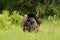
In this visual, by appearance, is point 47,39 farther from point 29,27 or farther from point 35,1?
point 35,1

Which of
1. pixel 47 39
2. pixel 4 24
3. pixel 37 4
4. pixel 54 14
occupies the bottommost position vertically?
pixel 47 39

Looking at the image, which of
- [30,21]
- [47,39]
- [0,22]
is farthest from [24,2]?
[47,39]

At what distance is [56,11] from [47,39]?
1575 centimetres

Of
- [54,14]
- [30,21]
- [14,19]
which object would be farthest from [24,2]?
[30,21]

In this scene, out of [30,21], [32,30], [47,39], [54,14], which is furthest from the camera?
[54,14]

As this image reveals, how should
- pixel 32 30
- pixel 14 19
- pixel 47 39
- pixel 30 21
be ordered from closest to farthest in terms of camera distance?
1. pixel 47 39
2. pixel 32 30
3. pixel 30 21
4. pixel 14 19

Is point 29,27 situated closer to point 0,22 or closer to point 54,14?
point 0,22

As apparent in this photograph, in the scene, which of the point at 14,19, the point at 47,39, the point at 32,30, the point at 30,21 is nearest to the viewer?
the point at 47,39

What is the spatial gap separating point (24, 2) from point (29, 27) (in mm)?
14355

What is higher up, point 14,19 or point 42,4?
point 42,4

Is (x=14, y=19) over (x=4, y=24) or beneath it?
over

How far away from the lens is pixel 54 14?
2377 centimetres

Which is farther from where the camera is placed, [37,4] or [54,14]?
[37,4]

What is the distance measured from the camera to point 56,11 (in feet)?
78.3
